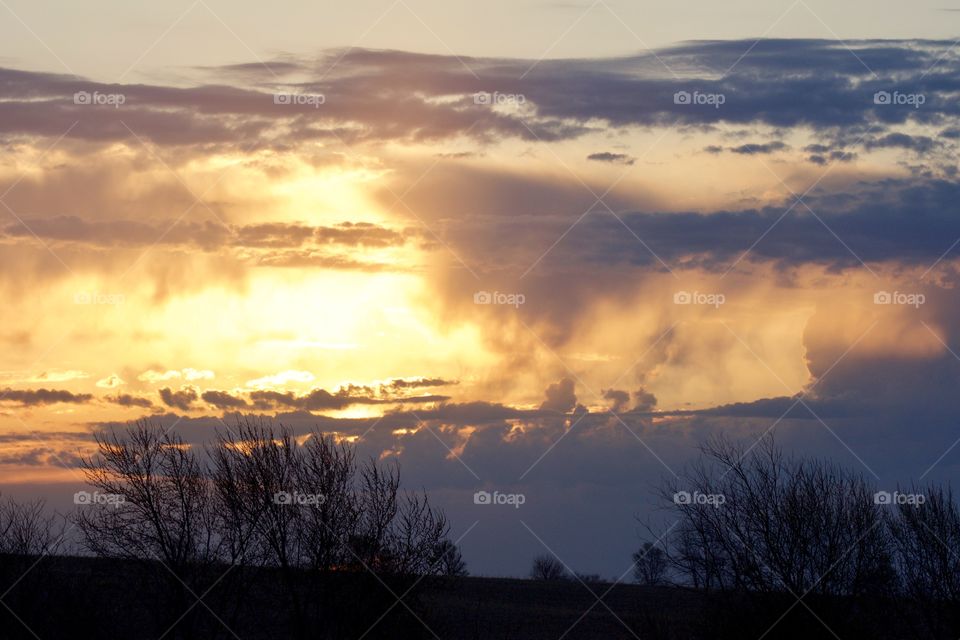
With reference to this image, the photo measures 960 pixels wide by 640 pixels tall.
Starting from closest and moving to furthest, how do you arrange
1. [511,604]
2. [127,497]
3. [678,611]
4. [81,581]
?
1. [127,497]
2. [81,581]
3. [678,611]
4. [511,604]

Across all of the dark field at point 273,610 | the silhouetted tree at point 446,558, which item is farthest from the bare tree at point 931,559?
the silhouetted tree at point 446,558

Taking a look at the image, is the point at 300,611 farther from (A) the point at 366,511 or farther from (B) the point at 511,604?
(B) the point at 511,604

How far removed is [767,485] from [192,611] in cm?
1985

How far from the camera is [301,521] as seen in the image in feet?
120

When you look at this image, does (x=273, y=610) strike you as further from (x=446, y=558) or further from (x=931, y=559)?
(x=931, y=559)

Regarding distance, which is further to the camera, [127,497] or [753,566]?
[127,497]

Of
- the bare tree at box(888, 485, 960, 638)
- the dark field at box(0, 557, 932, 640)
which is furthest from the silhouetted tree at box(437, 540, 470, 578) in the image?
the bare tree at box(888, 485, 960, 638)

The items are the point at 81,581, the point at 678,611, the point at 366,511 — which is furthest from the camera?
the point at 678,611

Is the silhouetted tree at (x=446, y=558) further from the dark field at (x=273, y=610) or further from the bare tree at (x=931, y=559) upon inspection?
the bare tree at (x=931, y=559)

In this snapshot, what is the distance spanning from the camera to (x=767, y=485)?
3619cm

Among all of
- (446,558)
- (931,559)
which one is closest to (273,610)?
(446,558)

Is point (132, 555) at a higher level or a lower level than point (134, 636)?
higher

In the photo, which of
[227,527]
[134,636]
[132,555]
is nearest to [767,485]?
[227,527]

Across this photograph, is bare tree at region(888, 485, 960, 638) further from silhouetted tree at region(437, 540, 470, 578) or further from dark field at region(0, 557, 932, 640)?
silhouetted tree at region(437, 540, 470, 578)
